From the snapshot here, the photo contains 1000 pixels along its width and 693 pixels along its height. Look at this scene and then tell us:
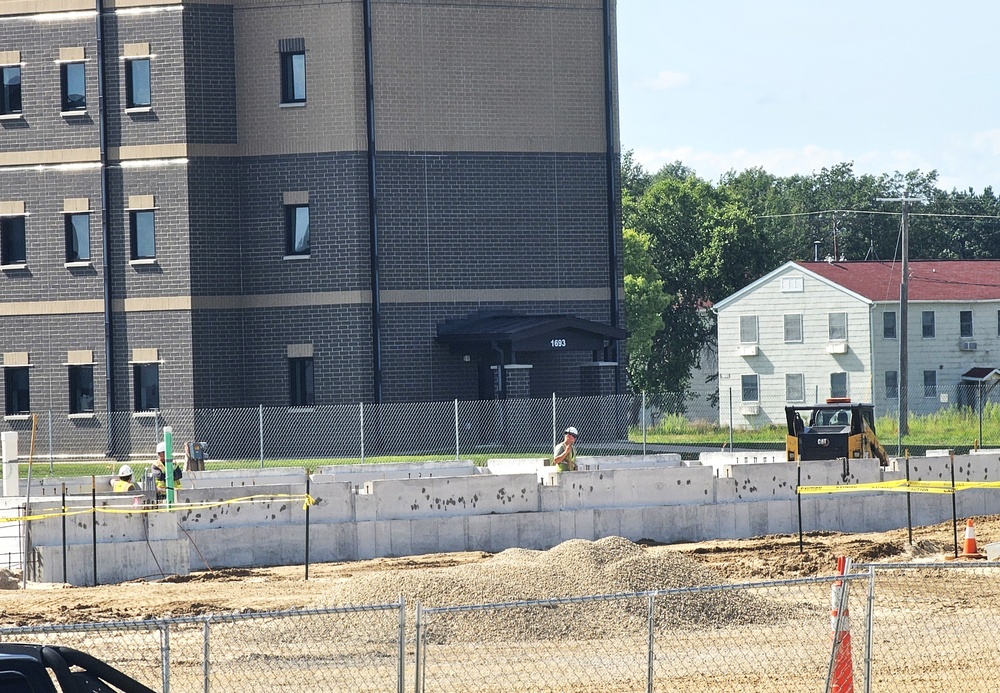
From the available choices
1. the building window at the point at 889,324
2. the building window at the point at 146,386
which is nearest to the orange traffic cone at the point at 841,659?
the building window at the point at 146,386

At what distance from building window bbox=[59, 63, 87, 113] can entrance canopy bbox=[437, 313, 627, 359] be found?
12.0m

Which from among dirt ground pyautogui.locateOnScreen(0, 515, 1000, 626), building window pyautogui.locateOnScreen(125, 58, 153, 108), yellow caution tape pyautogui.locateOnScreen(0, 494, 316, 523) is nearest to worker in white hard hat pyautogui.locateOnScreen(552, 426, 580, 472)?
dirt ground pyautogui.locateOnScreen(0, 515, 1000, 626)

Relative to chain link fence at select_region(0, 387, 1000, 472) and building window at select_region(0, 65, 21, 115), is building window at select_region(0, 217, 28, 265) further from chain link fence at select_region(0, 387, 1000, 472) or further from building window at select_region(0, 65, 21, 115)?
chain link fence at select_region(0, 387, 1000, 472)

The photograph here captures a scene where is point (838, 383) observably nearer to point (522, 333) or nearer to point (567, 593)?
point (522, 333)

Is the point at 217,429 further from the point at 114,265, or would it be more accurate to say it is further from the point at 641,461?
the point at 641,461

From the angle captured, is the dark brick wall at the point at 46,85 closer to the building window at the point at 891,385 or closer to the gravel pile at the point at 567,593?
the gravel pile at the point at 567,593

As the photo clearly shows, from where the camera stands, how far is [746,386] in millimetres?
66375

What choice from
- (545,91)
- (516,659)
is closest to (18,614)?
(516,659)

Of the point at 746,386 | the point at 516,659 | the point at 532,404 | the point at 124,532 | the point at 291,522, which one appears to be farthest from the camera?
the point at 746,386

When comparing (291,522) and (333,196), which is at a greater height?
(333,196)

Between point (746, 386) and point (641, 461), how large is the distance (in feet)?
110

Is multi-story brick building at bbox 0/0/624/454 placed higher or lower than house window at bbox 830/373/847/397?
higher

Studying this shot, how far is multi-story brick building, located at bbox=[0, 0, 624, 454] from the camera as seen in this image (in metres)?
42.1

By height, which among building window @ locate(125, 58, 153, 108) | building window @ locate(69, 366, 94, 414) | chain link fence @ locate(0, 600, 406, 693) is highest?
building window @ locate(125, 58, 153, 108)
